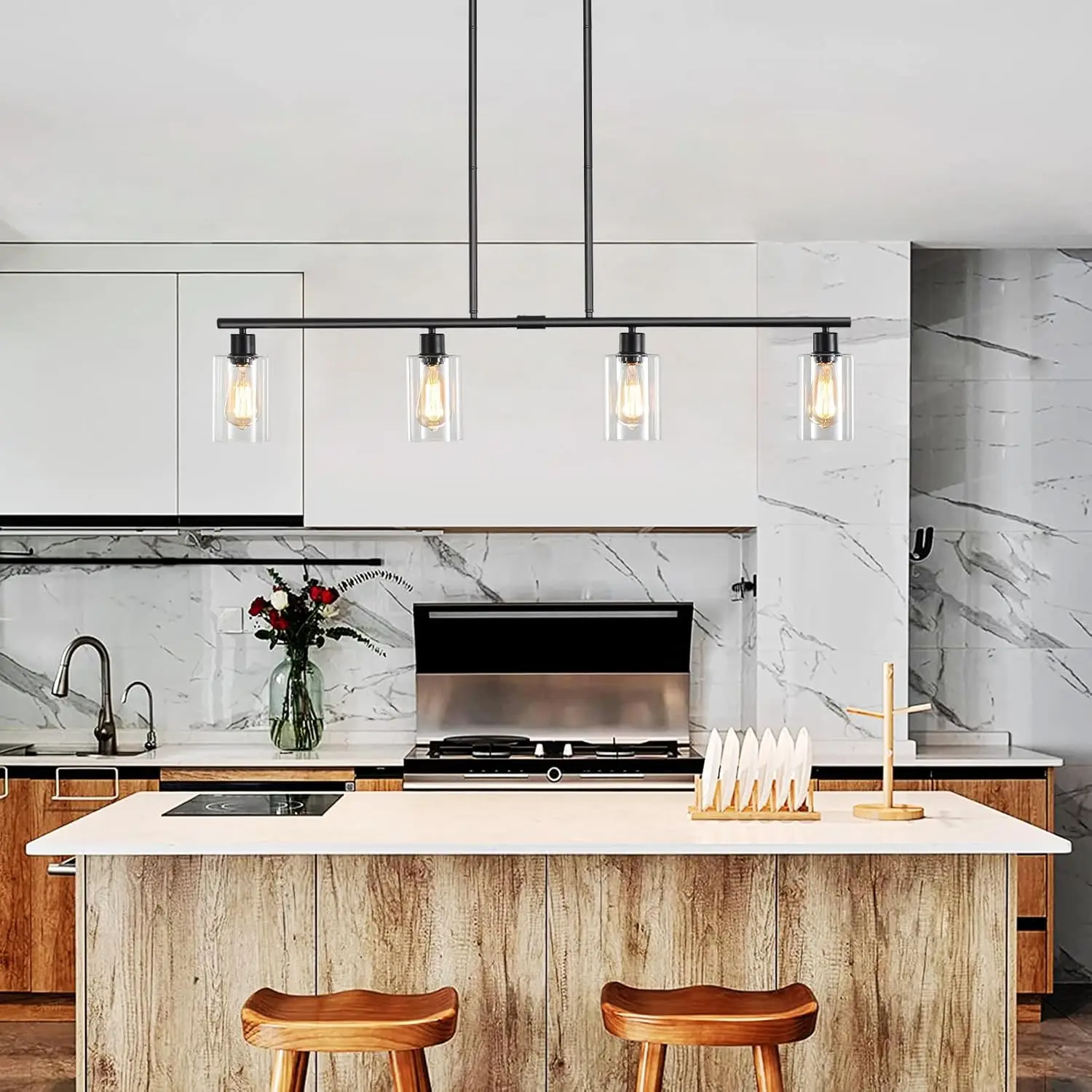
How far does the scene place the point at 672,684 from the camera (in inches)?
193

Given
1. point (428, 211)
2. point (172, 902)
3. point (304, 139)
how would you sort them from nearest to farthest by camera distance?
point (172, 902)
point (304, 139)
point (428, 211)

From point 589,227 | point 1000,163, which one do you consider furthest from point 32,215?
point 1000,163

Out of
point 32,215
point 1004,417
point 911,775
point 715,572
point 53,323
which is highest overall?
point 32,215

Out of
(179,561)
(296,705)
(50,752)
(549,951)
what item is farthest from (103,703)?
(549,951)

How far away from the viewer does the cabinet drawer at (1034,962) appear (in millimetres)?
4398

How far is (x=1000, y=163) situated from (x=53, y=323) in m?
3.18

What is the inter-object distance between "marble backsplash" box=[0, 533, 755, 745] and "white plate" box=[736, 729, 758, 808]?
1922 millimetres

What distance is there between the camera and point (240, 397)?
269cm

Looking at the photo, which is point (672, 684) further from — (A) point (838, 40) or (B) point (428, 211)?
(A) point (838, 40)

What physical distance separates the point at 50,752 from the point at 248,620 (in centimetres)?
86

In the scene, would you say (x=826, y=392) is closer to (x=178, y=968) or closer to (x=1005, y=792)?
(x=178, y=968)

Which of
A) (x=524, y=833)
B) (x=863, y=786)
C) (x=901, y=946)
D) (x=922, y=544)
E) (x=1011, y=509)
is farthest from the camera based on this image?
(x=1011, y=509)

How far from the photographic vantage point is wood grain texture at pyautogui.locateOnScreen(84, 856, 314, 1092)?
2.96 m

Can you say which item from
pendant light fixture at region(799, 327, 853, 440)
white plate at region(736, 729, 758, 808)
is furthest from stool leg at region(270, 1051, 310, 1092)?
pendant light fixture at region(799, 327, 853, 440)
